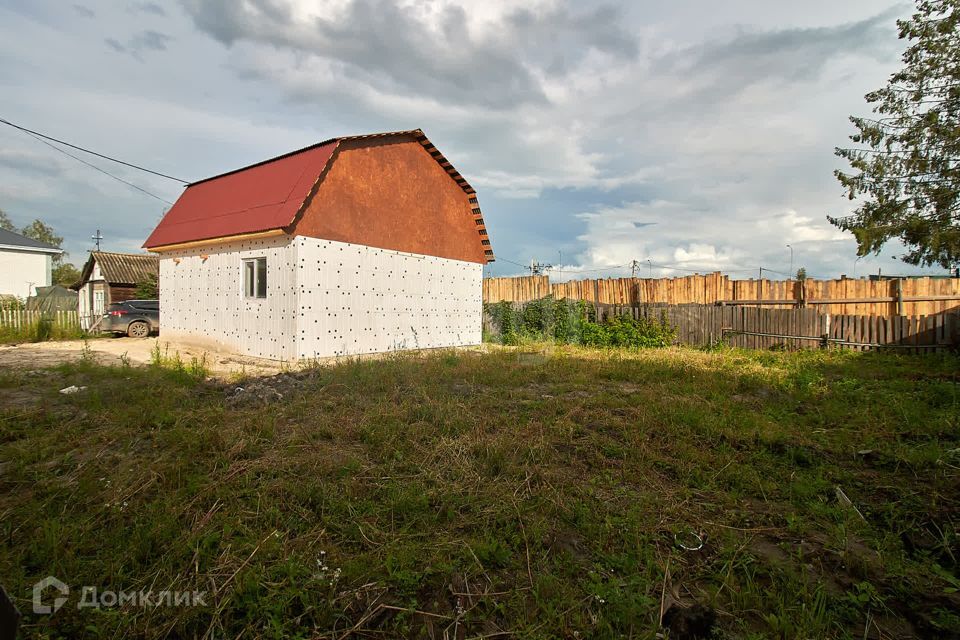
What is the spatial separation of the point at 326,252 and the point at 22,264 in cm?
2964

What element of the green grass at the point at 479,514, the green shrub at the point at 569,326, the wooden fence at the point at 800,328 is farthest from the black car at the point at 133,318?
the wooden fence at the point at 800,328

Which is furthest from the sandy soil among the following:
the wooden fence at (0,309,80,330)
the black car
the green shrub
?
the green shrub

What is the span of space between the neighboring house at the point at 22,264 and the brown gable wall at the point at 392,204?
2681 centimetres

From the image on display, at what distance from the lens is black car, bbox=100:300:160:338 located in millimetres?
17453

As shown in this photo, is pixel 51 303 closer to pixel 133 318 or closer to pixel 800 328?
pixel 133 318

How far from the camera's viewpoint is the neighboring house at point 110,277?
1048 inches

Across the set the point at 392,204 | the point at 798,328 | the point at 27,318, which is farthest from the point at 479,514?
the point at 27,318

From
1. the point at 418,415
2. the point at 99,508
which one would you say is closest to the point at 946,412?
the point at 418,415

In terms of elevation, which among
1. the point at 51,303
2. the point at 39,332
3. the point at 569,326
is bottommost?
the point at 39,332

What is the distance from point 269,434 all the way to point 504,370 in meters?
5.22

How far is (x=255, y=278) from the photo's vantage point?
12.4 m

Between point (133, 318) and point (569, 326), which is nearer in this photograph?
point (569, 326)

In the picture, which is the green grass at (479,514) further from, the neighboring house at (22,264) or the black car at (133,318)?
the neighboring house at (22,264)

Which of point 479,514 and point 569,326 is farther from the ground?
point 569,326
